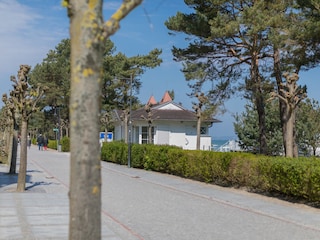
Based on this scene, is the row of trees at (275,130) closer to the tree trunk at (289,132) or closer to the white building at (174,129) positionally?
the white building at (174,129)

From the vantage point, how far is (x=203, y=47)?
21656 mm

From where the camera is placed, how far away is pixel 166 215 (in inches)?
425

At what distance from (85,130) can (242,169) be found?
1291cm

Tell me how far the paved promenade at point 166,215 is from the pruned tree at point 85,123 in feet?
16.2

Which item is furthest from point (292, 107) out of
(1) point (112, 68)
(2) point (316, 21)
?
(1) point (112, 68)

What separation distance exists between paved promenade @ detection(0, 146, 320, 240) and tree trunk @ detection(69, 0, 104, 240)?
4926mm

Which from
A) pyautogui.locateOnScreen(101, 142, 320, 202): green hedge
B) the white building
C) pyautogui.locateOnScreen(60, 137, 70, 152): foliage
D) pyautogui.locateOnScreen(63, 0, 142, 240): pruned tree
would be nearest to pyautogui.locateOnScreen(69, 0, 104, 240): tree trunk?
pyautogui.locateOnScreen(63, 0, 142, 240): pruned tree

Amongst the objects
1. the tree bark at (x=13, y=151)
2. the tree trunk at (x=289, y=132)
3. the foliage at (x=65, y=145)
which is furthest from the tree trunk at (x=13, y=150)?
the foliage at (x=65, y=145)

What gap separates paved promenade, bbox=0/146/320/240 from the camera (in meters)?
8.57

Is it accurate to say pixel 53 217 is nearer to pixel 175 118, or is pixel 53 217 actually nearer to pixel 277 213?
pixel 277 213

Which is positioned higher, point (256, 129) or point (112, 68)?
point (112, 68)

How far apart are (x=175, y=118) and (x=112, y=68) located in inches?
712

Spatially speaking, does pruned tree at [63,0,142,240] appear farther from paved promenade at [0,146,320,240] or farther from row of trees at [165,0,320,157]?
row of trees at [165,0,320,157]

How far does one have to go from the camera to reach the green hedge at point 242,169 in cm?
1211
